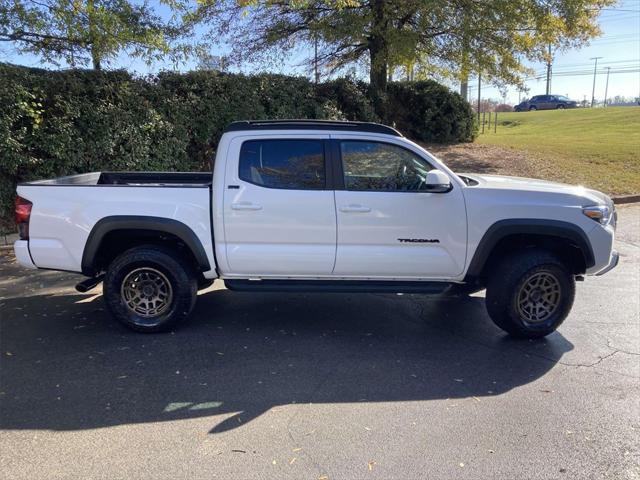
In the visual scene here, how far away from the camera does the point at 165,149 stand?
9.93m

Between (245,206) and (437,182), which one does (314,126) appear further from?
(437,182)

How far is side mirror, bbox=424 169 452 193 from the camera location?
442 cm

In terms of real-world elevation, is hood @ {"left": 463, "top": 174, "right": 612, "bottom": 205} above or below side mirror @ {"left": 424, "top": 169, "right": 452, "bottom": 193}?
below

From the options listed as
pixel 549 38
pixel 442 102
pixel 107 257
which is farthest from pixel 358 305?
pixel 442 102

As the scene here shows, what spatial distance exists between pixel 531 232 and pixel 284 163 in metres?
2.28

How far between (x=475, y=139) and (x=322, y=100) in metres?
8.12

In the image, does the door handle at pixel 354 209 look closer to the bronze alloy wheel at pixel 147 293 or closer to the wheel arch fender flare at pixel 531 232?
the wheel arch fender flare at pixel 531 232

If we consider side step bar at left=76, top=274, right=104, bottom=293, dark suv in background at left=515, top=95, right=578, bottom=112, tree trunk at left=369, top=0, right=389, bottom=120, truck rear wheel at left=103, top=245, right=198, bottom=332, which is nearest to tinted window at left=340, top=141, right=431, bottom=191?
truck rear wheel at left=103, top=245, right=198, bottom=332

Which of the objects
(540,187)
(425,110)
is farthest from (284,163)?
(425,110)

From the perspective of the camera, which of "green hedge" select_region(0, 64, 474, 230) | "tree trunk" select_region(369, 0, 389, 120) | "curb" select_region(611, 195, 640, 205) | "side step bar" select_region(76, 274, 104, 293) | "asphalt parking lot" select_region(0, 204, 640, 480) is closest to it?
"asphalt parking lot" select_region(0, 204, 640, 480)

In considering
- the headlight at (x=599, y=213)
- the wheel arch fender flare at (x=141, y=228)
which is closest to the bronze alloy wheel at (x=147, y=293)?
the wheel arch fender flare at (x=141, y=228)

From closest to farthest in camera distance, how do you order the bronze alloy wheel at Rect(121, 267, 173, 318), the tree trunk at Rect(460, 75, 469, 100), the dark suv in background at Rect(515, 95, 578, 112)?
the bronze alloy wheel at Rect(121, 267, 173, 318) < the tree trunk at Rect(460, 75, 469, 100) < the dark suv in background at Rect(515, 95, 578, 112)

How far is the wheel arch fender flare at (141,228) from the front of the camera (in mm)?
4633

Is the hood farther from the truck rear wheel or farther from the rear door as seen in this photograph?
the truck rear wheel
